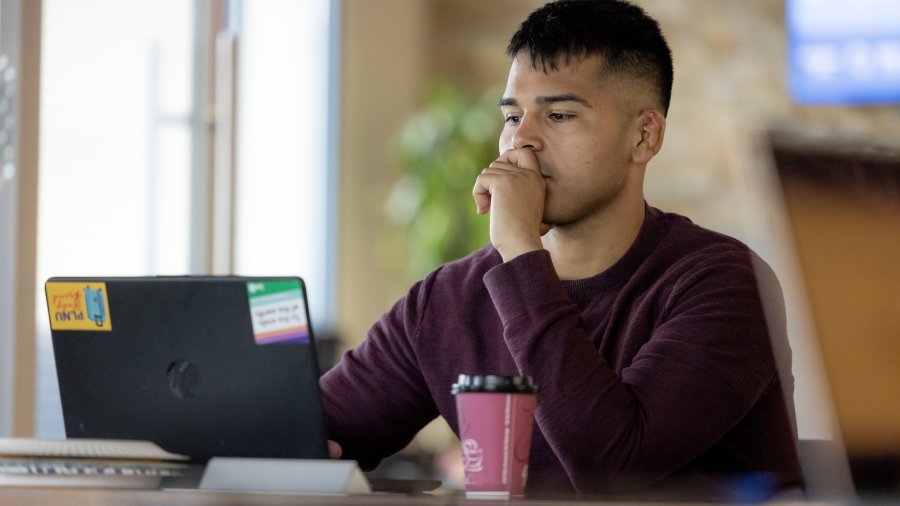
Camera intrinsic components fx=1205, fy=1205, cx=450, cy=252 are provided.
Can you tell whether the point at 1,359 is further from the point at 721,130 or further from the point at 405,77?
the point at 721,130

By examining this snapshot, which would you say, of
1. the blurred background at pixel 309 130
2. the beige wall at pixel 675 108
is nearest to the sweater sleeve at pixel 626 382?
the blurred background at pixel 309 130

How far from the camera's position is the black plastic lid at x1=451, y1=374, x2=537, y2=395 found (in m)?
1.05

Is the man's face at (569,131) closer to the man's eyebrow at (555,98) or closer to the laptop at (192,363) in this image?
the man's eyebrow at (555,98)

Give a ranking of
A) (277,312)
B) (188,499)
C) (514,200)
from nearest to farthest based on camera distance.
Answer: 1. (188,499)
2. (277,312)
3. (514,200)

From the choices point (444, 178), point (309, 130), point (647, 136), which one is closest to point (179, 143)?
point (309, 130)

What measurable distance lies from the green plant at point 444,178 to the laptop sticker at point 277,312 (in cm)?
383

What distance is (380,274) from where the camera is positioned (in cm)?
555

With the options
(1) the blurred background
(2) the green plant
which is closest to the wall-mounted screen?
(1) the blurred background

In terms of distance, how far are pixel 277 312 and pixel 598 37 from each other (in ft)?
2.91

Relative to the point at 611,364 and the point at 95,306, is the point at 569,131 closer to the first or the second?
the point at 611,364

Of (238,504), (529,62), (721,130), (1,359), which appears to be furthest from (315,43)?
(238,504)

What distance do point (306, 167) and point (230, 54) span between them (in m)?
1.01

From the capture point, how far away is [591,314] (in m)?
1.73

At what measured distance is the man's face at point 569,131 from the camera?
179 cm
